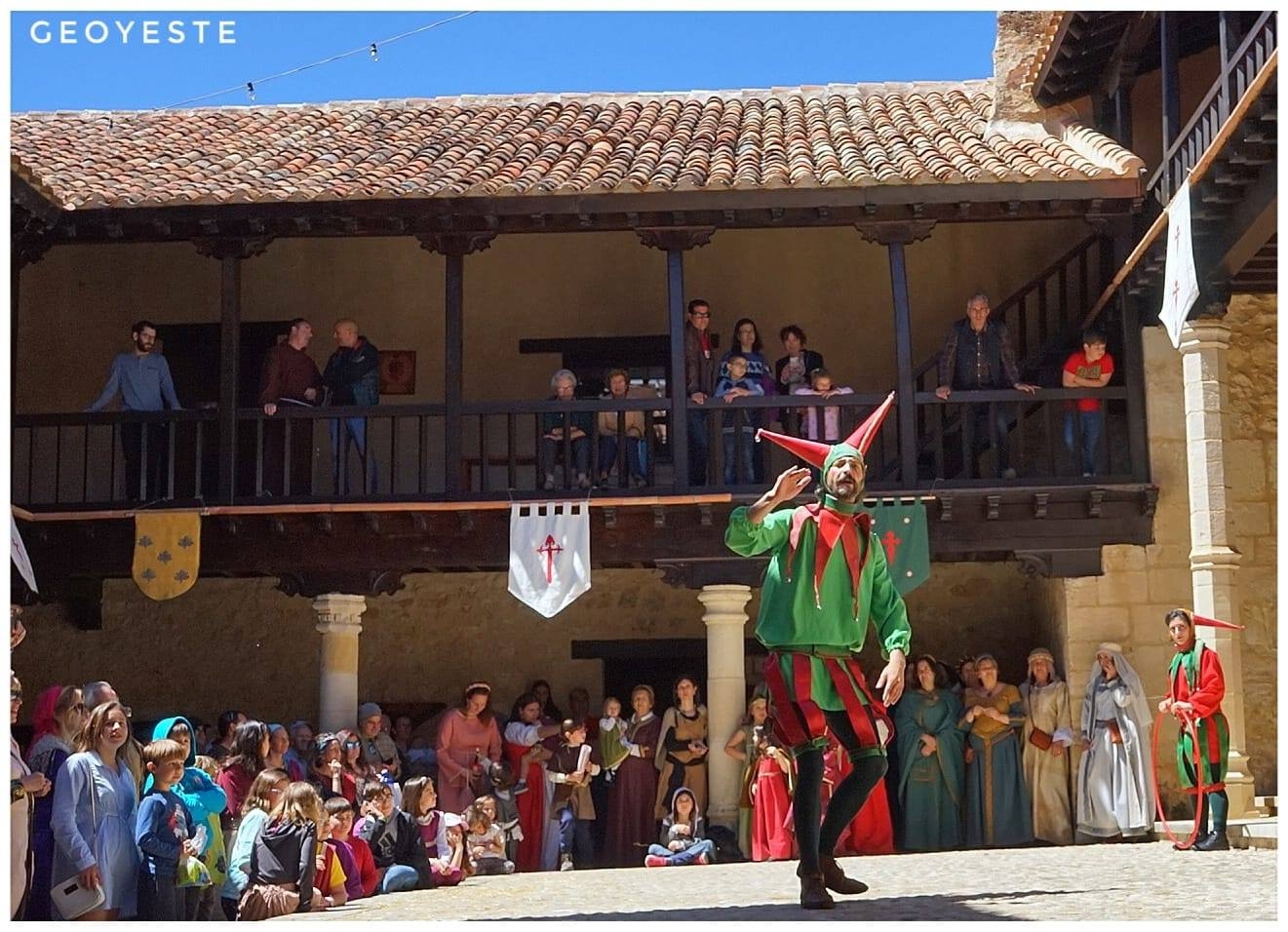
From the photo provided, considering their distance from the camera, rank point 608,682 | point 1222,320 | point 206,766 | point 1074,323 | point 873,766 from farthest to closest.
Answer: point 608,682 → point 1074,323 → point 1222,320 → point 206,766 → point 873,766

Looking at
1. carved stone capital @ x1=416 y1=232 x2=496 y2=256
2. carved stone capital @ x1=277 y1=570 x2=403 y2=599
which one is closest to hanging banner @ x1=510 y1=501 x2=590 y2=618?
carved stone capital @ x1=277 y1=570 x2=403 y2=599

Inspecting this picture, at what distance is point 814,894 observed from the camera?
290 inches

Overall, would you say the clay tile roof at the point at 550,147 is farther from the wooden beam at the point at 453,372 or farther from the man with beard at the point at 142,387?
the man with beard at the point at 142,387

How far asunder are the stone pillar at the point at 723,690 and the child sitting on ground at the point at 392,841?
3.19 metres

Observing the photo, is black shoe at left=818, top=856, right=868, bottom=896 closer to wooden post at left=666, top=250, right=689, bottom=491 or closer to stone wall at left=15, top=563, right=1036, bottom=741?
wooden post at left=666, top=250, right=689, bottom=491

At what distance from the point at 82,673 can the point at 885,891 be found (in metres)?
10.7

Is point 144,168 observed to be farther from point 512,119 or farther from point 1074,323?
point 1074,323

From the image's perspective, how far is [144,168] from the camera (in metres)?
16.0

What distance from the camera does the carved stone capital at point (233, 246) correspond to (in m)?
15.1

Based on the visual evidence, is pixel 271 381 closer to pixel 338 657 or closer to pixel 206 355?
pixel 338 657

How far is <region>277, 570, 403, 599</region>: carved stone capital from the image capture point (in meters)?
15.4

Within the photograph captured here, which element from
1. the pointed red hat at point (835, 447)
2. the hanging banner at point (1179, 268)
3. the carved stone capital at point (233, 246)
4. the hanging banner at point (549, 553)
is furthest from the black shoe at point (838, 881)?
the carved stone capital at point (233, 246)

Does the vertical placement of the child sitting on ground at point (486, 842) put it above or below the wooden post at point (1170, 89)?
below

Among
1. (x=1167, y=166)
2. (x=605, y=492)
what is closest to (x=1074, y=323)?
(x=1167, y=166)
